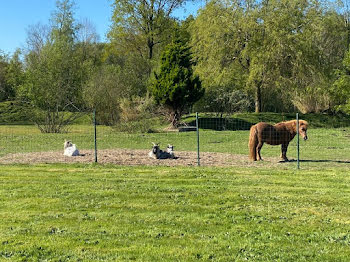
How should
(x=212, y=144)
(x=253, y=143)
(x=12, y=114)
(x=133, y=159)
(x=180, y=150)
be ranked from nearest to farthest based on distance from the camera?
(x=253, y=143)
(x=133, y=159)
(x=180, y=150)
(x=212, y=144)
(x=12, y=114)

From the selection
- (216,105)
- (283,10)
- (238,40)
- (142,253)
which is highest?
(283,10)

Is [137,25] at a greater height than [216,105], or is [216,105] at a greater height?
[137,25]

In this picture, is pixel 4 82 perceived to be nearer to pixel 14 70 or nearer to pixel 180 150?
pixel 14 70

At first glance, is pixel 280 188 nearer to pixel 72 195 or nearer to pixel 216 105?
pixel 72 195

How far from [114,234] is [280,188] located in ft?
14.5

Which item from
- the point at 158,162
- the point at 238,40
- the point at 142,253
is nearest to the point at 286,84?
the point at 238,40

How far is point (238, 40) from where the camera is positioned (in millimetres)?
34438

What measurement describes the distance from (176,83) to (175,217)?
74.3ft

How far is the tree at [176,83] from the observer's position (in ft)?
93.7

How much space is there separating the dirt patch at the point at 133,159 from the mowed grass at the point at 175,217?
8.05 feet

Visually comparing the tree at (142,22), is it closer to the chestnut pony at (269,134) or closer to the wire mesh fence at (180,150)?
the wire mesh fence at (180,150)

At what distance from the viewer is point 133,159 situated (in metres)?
13.8

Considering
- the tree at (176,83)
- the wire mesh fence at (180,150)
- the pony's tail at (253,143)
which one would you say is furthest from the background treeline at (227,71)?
the pony's tail at (253,143)

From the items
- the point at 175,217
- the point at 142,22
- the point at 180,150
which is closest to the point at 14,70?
the point at 142,22
